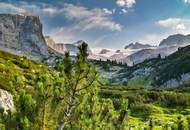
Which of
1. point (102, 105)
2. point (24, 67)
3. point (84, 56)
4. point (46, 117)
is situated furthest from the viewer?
point (24, 67)

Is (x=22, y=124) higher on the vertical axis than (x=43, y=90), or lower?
lower

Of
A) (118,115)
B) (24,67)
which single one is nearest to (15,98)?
(118,115)

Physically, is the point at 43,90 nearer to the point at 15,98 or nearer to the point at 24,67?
the point at 15,98

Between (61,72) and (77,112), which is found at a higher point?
(61,72)

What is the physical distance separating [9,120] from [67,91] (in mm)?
4264

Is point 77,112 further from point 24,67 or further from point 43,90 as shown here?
point 24,67

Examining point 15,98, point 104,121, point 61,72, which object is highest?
point 61,72

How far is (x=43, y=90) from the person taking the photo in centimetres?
2345

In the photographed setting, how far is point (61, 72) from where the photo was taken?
25.3m

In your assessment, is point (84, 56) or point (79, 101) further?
point (79, 101)

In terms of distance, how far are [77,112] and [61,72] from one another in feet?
13.8

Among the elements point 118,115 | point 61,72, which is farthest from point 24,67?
point 61,72

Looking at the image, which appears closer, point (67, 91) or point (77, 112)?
point (67, 91)

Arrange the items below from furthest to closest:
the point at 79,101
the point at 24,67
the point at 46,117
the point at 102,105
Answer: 1. the point at 24,67
2. the point at 102,105
3. the point at 79,101
4. the point at 46,117
